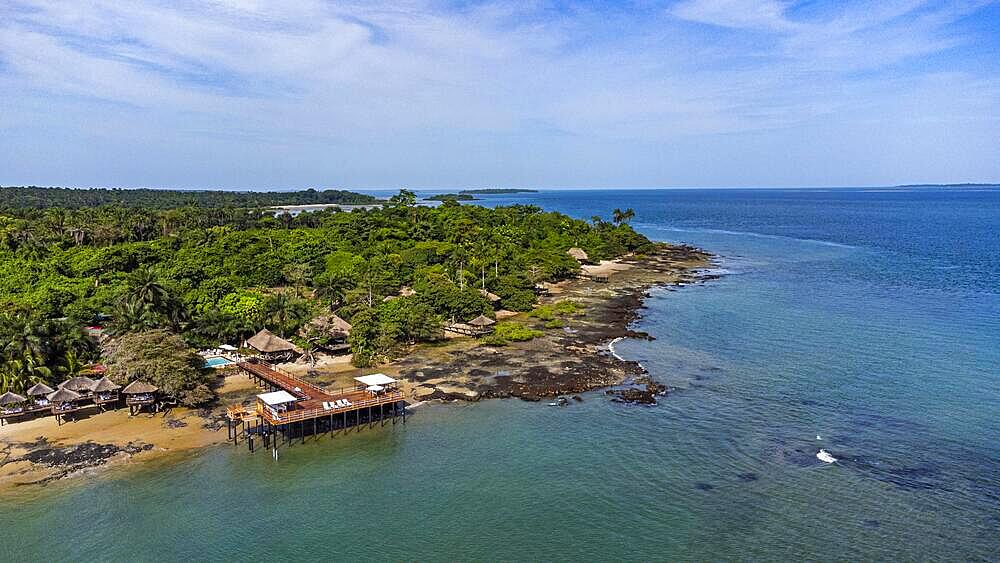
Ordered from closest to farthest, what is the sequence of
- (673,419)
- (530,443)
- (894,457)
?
(894,457), (530,443), (673,419)

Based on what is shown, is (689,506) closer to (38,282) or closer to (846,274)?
(38,282)

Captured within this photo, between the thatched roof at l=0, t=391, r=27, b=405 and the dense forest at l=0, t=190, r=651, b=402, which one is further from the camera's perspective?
the dense forest at l=0, t=190, r=651, b=402

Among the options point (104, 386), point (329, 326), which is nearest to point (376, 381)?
point (329, 326)

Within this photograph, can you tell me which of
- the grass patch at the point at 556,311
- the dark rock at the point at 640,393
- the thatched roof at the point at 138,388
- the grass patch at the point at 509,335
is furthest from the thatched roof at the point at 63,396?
the grass patch at the point at 556,311

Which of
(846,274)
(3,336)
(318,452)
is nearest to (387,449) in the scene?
(318,452)

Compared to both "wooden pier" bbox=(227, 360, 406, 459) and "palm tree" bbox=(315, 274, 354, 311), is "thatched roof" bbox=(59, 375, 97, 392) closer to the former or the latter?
"wooden pier" bbox=(227, 360, 406, 459)

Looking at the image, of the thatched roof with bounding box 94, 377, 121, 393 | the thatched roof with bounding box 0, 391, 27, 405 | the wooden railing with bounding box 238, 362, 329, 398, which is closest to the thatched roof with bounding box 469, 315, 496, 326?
the wooden railing with bounding box 238, 362, 329, 398
